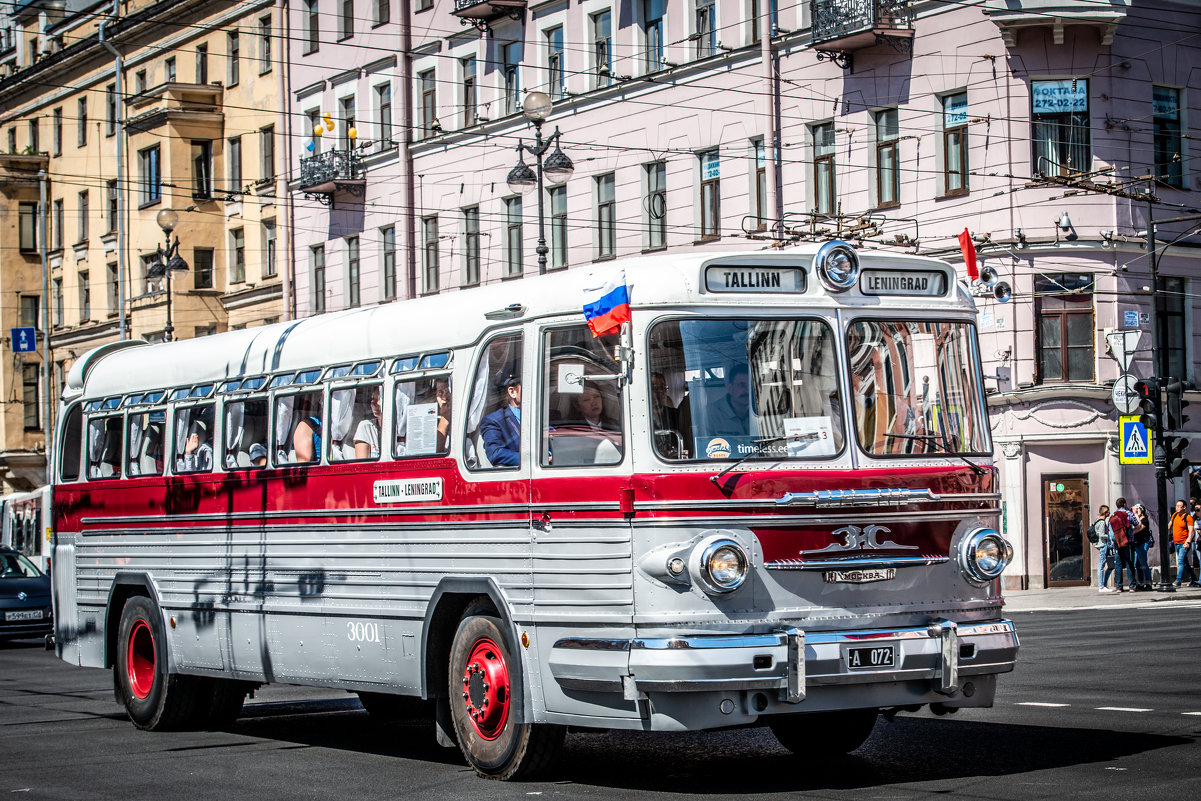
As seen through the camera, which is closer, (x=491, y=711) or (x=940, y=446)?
(x=940, y=446)

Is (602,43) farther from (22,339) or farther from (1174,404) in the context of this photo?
(22,339)

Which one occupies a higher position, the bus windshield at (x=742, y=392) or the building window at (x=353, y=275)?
the building window at (x=353, y=275)

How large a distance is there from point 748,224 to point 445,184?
38.2 ft

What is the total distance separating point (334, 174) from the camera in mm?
51031

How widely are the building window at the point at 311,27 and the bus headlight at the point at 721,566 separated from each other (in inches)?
1782

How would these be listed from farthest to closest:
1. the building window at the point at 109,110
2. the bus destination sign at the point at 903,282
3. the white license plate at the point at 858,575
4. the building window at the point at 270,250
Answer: the building window at the point at 109,110, the building window at the point at 270,250, the bus destination sign at the point at 903,282, the white license plate at the point at 858,575

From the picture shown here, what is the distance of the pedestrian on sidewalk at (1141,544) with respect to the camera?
113ft

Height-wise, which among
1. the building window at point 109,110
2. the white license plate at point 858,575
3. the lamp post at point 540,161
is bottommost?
the white license plate at point 858,575

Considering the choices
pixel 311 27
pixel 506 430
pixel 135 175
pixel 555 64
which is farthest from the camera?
pixel 135 175

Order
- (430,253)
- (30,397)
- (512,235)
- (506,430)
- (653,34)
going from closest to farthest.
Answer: (506,430)
(653,34)
(512,235)
(430,253)
(30,397)

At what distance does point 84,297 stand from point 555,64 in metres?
29.3

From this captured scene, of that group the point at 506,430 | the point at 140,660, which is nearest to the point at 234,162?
the point at 140,660

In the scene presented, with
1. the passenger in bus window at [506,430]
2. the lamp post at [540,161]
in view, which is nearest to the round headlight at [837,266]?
the passenger in bus window at [506,430]

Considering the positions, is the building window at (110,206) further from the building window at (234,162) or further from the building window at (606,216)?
the building window at (606,216)
